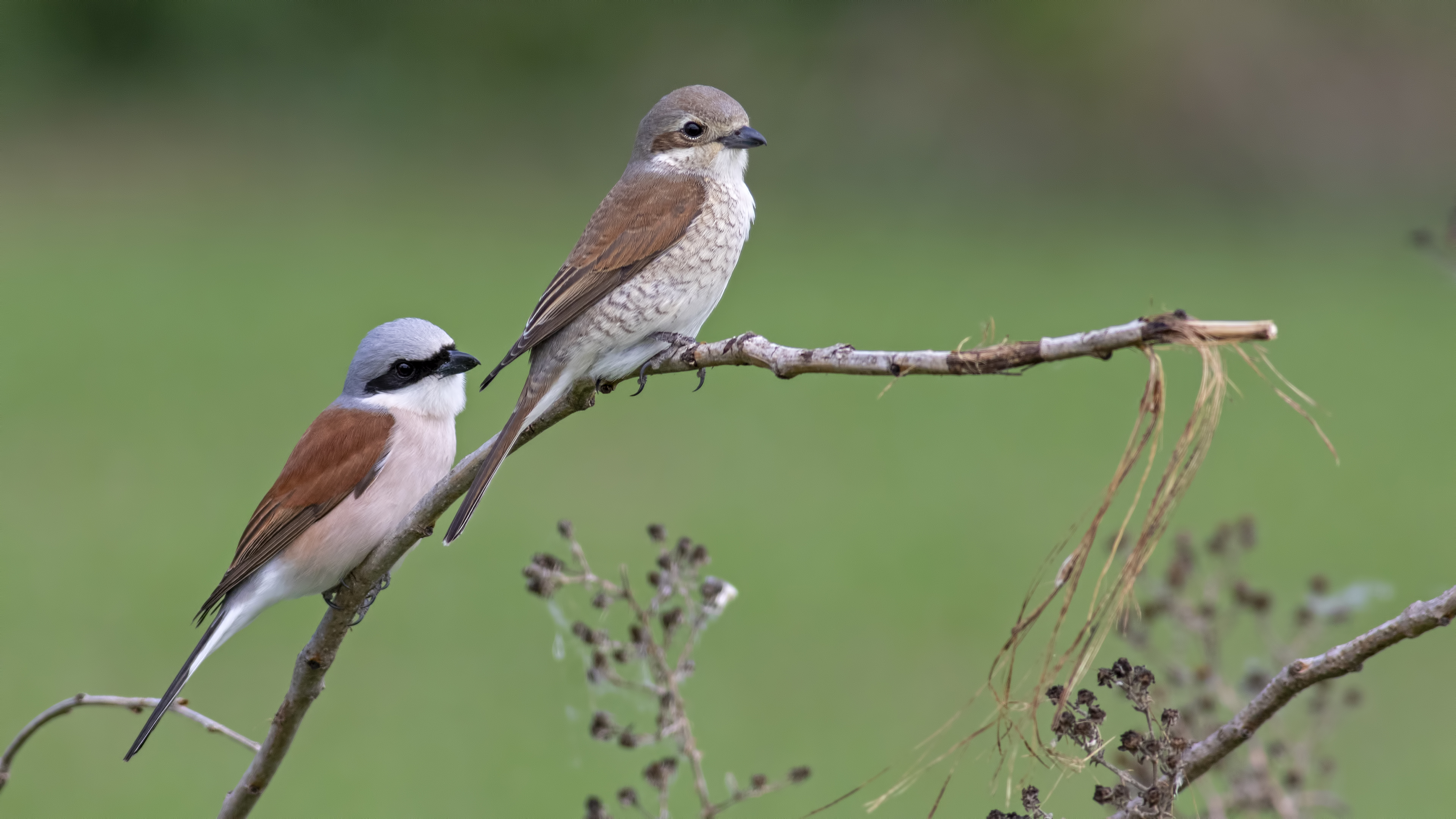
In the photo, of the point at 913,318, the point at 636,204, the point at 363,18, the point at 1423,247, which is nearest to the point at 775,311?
the point at 913,318

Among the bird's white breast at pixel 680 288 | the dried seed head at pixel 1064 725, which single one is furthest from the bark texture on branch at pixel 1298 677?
the bird's white breast at pixel 680 288

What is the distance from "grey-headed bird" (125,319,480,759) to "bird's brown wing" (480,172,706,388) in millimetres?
242

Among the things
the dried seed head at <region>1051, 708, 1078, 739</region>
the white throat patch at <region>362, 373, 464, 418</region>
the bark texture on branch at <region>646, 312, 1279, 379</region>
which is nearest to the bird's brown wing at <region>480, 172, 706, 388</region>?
the white throat patch at <region>362, 373, 464, 418</region>

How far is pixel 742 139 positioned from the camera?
3691 mm

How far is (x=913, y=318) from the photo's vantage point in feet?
44.4

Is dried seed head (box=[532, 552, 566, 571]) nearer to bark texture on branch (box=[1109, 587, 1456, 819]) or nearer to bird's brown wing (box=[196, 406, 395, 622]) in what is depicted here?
bird's brown wing (box=[196, 406, 395, 622])

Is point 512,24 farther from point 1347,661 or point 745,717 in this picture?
point 1347,661

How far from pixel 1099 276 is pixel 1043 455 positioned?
531 cm

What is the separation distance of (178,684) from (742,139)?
2023 millimetres

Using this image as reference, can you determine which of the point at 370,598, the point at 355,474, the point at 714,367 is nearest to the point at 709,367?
the point at 714,367

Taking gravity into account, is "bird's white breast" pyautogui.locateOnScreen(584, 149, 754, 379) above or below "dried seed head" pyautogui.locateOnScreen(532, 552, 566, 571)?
above

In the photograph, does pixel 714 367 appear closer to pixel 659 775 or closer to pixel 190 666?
pixel 659 775

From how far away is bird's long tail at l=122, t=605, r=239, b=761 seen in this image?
2.30 m

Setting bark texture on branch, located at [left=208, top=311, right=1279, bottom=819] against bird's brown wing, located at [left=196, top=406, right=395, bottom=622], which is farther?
bird's brown wing, located at [left=196, top=406, right=395, bottom=622]
